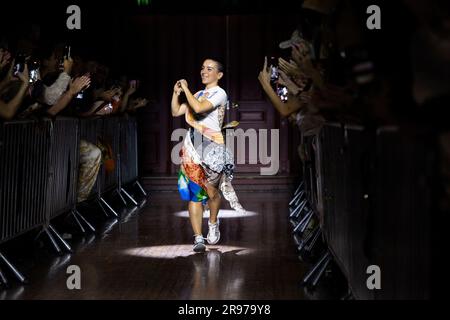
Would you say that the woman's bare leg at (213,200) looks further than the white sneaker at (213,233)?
No

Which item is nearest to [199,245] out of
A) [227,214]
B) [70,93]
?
[70,93]

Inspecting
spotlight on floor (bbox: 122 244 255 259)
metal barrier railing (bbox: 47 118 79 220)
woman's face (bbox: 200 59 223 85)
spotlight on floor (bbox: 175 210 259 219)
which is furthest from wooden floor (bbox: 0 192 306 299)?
woman's face (bbox: 200 59 223 85)

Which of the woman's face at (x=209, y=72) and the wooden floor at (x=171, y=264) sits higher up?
the woman's face at (x=209, y=72)

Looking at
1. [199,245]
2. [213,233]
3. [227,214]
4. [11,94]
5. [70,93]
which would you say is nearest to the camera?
[11,94]

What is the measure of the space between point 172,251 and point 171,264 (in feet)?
2.09

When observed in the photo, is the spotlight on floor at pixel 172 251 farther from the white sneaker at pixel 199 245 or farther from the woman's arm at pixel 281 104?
the woman's arm at pixel 281 104

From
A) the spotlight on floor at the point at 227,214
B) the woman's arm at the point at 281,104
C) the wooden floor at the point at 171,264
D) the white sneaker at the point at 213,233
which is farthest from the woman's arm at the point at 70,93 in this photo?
the spotlight on floor at the point at 227,214

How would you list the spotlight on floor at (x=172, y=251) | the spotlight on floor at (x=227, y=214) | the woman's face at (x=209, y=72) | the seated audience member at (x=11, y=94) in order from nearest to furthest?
the seated audience member at (x=11, y=94) < the spotlight on floor at (x=172, y=251) < the woman's face at (x=209, y=72) < the spotlight on floor at (x=227, y=214)

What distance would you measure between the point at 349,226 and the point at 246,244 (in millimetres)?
3042

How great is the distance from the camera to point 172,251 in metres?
7.18

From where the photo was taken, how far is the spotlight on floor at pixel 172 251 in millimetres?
6980

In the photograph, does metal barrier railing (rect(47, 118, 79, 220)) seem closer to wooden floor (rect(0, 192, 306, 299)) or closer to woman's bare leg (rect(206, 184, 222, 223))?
wooden floor (rect(0, 192, 306, 299))

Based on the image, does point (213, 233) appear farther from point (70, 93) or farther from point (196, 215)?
point (70, 93)

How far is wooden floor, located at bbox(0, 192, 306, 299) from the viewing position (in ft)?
18.0
